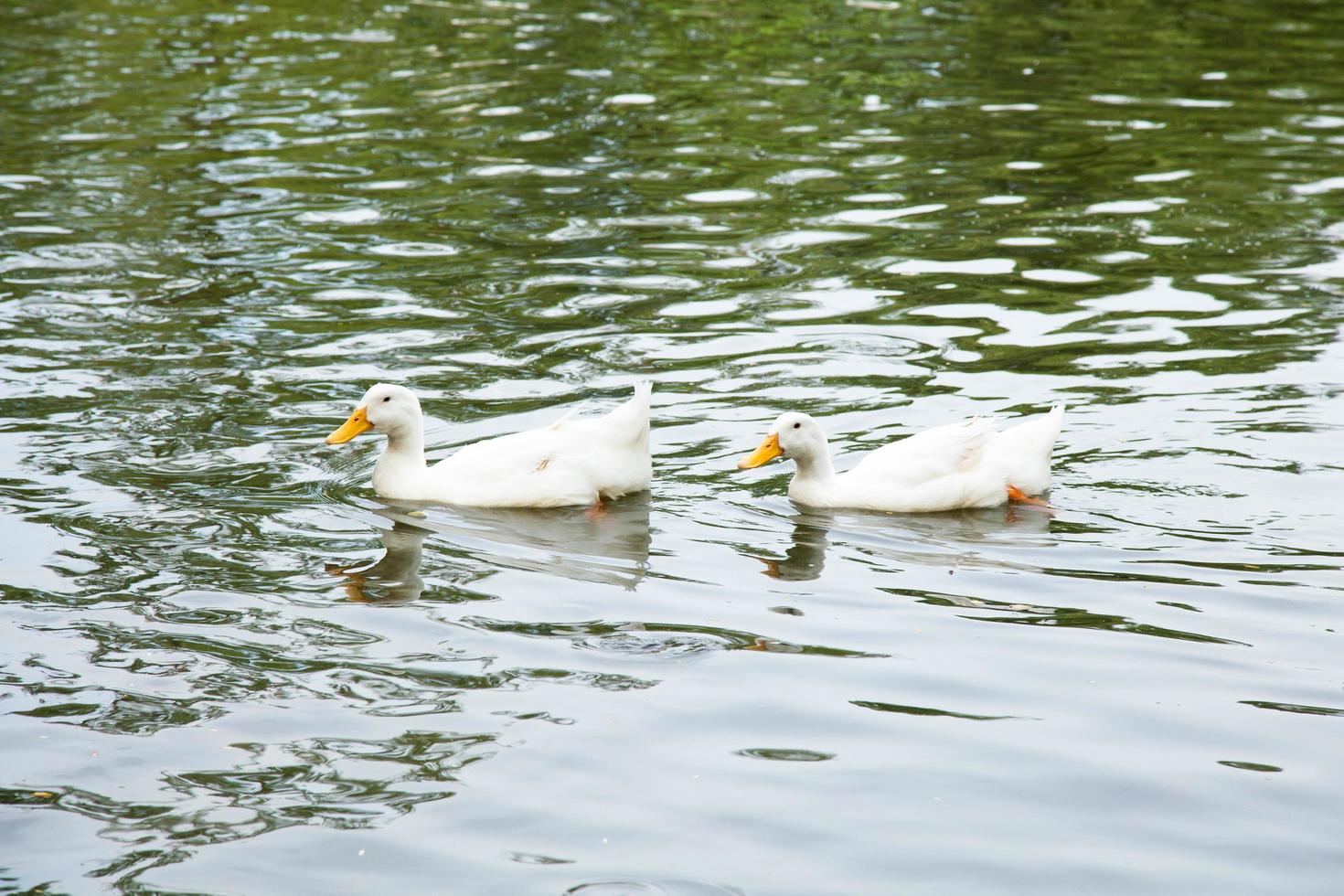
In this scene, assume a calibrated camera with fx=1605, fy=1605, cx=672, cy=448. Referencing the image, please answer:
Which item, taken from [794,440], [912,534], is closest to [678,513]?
[794,440]

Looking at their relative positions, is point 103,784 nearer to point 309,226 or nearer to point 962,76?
point 309,226

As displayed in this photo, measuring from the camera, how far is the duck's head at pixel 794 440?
9.40m

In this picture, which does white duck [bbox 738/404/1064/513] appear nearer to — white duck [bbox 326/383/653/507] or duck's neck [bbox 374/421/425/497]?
white duck [bbox 326/383/653/507]

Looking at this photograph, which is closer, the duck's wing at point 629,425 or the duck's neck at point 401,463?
the duck's wing at point 629,425

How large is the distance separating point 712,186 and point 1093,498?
8.98 metres

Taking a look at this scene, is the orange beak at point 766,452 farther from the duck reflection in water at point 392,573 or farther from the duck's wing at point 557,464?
the duck reflection in water at point 392,573

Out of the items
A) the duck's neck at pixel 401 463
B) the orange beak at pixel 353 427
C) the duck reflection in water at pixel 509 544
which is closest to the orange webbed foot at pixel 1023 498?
the duck reflection in water at pixel 509 544

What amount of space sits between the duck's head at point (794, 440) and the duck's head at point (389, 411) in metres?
2.09

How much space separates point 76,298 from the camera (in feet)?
45.4

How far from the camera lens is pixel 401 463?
9.87m

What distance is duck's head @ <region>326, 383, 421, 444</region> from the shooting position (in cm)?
982

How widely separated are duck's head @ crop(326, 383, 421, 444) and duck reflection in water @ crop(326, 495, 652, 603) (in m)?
0.48

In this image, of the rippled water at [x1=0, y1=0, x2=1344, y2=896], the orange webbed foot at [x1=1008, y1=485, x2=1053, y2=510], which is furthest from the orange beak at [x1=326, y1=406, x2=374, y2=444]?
the orange webbed foot at [x1=1008, y1=485, x2=1053, y2=510]

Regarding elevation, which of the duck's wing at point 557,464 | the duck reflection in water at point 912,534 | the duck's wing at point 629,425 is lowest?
the duck reflection in water at point 912,534
